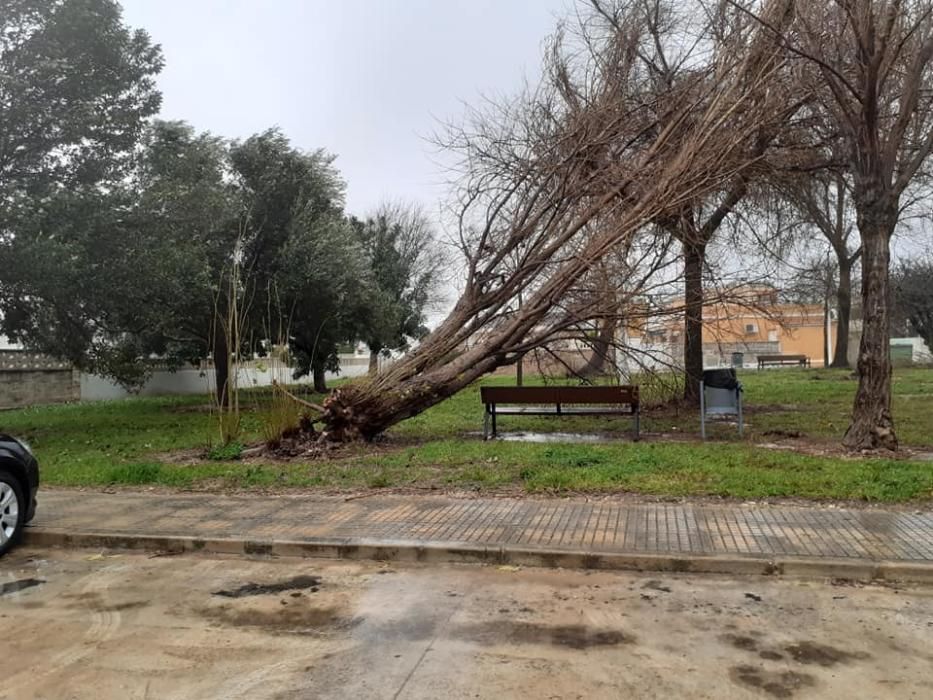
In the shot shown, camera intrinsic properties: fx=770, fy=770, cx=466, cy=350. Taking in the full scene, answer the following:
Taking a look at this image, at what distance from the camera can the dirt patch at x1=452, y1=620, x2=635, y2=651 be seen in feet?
14.9

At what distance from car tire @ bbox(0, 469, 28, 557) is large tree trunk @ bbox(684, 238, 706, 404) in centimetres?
932

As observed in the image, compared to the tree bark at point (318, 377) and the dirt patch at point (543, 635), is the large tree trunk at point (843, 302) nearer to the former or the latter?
the tree bark at point (318, 377)

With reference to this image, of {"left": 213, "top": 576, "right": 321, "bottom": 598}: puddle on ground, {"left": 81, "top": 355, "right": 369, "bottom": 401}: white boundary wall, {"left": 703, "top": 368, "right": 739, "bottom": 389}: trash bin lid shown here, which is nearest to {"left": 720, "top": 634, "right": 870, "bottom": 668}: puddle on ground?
{"left": 213, "top": 576, "right": 321, "bottom": 598}: puddle on ground

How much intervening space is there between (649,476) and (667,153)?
5.95 meters

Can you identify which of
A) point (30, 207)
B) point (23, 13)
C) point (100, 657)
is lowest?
point (100, 657)

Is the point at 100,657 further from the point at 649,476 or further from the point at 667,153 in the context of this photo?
the point at 667,153

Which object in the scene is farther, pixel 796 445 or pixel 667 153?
pixel 667 153

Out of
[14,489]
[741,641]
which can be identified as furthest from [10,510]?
[741,641]

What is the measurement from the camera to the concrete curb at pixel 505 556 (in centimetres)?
563

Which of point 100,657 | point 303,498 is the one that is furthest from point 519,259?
point 100,657

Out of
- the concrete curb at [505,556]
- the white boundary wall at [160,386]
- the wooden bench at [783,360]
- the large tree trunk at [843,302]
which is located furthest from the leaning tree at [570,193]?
the wooden bench at [783,360]

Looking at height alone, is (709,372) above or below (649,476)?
above

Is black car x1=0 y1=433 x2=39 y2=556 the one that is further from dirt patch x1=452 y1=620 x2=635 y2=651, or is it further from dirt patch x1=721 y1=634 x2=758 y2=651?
dirt patch x1=721 y1=634 x2=758 y2=651

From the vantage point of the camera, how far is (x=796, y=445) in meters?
11.1
